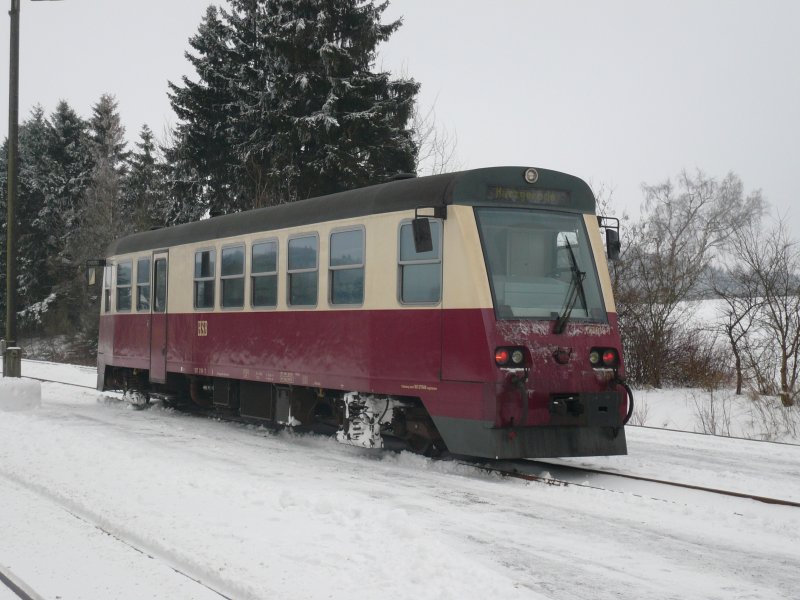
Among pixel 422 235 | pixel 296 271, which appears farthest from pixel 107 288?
pixel 422 235

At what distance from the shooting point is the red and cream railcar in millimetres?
8922

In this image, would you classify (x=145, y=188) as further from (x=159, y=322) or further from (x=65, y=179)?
(x=159, y=322)

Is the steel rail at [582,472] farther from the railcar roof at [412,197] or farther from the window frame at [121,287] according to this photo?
the window frame at [121,287]

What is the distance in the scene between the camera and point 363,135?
27.9 metres

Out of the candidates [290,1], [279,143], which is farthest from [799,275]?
Answer: [290,1]

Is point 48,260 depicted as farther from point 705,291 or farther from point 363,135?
point 705,291

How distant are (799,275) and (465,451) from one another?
390 inches

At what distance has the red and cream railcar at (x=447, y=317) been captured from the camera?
8.92m

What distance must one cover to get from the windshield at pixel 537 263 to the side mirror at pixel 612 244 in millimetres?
527

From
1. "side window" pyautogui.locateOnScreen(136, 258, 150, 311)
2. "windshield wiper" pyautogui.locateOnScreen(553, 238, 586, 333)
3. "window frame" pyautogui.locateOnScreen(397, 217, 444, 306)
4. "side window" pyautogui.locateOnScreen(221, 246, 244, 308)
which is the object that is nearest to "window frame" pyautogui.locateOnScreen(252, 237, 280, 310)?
"side window" pyautogui.locateOnScreen(221, 246, 244, 308)

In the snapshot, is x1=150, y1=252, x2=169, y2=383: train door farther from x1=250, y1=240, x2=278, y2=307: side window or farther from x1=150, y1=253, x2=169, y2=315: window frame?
x1=250, y1=240, x2=278, y2=307: side window

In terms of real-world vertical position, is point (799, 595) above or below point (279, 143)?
below

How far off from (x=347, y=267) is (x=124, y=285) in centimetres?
812

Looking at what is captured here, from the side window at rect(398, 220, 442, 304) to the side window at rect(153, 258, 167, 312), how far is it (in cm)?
696
